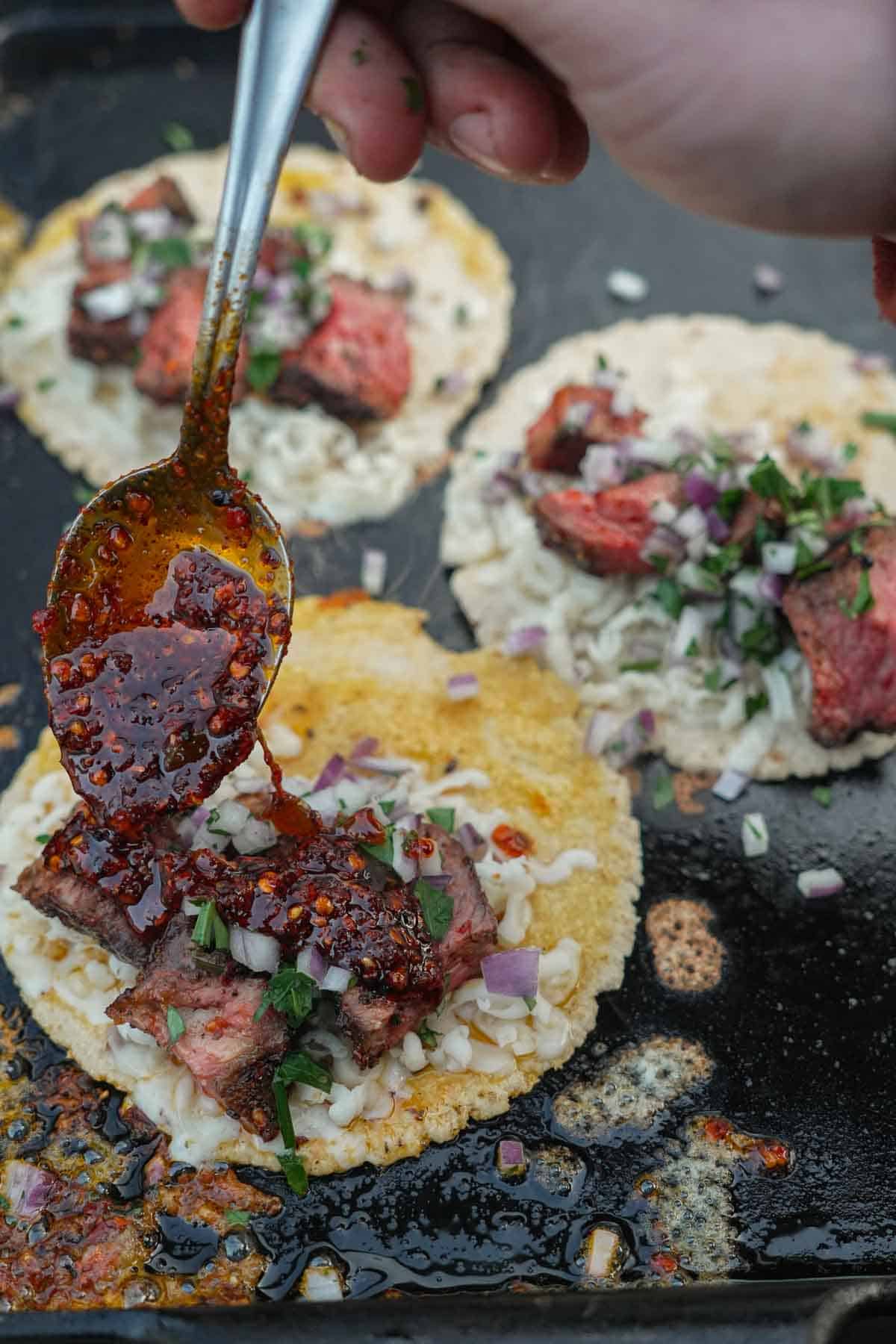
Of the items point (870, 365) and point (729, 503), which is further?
point (870, 365)

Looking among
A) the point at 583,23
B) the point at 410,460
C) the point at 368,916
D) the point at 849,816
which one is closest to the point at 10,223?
the point at 410,460

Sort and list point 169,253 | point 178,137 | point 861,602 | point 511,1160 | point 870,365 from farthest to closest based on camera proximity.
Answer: point 178,137 < point 870,365 < point 169,253 < point 861,602 < point 511,1160

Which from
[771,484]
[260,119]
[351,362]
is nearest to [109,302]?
[351,362]

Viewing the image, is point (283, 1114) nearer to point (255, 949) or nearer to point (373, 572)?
point (255, 949)

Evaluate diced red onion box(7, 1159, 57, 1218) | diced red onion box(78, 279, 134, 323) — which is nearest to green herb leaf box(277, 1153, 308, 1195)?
diced red onion box(7, 1159, 57, 1218)

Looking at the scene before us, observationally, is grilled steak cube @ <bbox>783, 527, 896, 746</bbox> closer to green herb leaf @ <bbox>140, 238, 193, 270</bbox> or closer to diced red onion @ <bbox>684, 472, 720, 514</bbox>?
diced red onion @ <bbox>684, 472, 720, 514</bbox>

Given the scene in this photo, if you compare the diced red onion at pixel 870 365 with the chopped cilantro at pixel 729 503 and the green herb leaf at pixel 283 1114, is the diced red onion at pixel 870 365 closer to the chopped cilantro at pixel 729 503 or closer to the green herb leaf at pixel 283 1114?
the chopped cilantro at pixel 729 503
